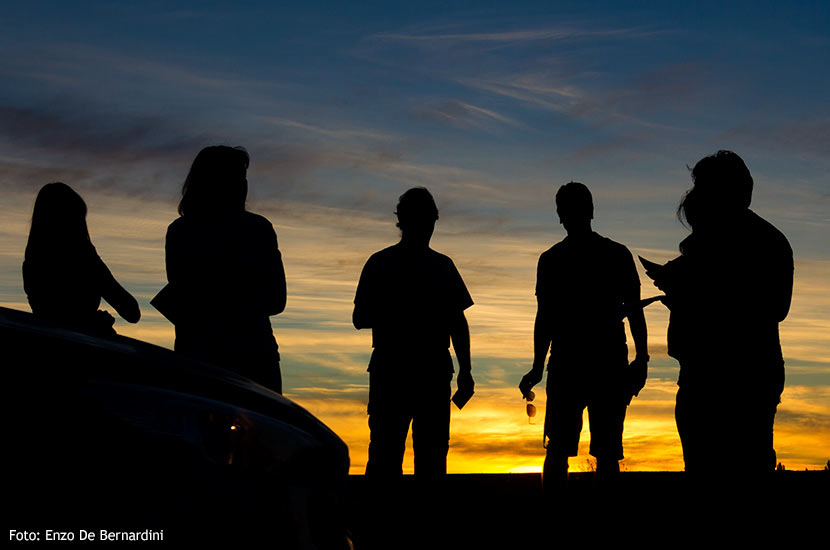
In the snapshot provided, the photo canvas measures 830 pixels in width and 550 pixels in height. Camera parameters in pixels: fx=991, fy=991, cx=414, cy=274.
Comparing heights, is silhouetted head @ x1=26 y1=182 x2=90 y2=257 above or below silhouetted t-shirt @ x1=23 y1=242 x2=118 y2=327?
above

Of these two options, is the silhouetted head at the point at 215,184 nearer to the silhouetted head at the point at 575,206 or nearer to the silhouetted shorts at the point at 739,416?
the silhouetted head at the point at 575,206

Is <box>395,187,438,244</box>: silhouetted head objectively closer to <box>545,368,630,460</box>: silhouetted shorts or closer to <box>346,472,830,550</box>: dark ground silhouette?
<box>545,368,630,460</box>: silhouetted shorts

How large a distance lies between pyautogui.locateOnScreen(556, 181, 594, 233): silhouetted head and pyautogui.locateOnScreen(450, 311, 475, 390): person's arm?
0.86m

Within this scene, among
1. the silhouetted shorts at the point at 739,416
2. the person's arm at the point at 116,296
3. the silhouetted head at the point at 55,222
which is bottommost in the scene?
the silhouetted shorts at the point at 739,416

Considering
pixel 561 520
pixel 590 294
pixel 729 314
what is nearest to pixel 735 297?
pixel 729 314

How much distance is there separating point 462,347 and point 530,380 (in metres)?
0.54

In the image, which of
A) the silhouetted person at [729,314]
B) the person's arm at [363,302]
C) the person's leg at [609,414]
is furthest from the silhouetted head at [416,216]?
the silhouetted person at [729,314]

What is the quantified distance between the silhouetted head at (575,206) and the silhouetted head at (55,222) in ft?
9.27

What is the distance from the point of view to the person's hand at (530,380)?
6.24m

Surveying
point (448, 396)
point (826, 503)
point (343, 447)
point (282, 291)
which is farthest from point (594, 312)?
point (343, 447)

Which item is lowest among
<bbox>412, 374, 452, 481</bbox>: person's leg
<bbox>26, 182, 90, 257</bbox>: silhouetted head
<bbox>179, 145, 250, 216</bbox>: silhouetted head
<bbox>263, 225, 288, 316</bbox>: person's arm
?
<bbox>412, 374, 452, 481</bbox>: person's leg

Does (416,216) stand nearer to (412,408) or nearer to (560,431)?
(412,408)

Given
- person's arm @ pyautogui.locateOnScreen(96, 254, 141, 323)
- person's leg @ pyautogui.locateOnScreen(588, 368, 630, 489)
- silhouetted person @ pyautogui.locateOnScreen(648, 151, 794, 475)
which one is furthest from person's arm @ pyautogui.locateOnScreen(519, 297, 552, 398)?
person's arm @ pyautogui.locateOnScreen(96, 254, 141, 323)

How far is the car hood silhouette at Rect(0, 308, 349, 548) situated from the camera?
2.02 metres
